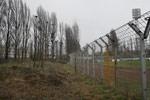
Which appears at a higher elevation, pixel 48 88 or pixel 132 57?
pixel 132 57

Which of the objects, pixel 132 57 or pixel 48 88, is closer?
pixel 132 57

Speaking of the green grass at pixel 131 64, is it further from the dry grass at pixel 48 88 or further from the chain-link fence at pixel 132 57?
the dry grass at pixel 48 88

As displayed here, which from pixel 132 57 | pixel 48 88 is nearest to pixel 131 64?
pixel 132 57

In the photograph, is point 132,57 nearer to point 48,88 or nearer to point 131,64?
point 131,64

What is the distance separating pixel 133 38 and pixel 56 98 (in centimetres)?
301

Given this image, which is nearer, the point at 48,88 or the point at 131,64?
the point at 131,64

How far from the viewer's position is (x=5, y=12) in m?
14.4

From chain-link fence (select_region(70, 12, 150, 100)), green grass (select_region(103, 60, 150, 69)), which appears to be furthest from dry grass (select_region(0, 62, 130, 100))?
green grass (select_region(103, 60, 150, 69))

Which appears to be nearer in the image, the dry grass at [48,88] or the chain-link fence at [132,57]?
the chain-link fence at [132,57]

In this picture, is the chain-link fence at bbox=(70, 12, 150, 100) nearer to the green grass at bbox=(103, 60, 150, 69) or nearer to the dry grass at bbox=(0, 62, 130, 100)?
the green grass at bbox=(103, 60, 150, 69)

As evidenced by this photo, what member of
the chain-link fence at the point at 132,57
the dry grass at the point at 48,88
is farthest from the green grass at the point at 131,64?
the dry grass at the point at 48,88

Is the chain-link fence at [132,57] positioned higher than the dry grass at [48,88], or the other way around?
the chain-link fence at [132,57]

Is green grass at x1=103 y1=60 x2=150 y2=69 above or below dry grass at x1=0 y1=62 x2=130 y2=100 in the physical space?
above

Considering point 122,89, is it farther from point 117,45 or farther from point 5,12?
point 5,12
